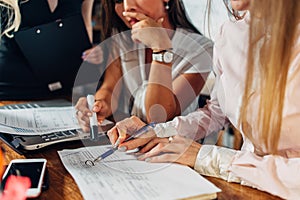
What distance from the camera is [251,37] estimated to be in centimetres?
93

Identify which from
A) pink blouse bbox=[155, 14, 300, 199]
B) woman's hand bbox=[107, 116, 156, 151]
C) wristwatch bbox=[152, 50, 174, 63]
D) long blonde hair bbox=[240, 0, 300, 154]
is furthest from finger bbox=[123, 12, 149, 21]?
long blonde hair bbox=[240, 0, 300, 154]

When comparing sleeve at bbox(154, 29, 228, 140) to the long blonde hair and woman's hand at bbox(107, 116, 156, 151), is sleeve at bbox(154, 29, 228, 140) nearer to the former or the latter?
woman's hand at bbox(107, 116, 156, 151)

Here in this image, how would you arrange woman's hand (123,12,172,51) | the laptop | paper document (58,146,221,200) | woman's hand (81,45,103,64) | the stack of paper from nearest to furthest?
paper document (58,146,221,200) < the laptop < the stack of paper < woman's hand (123,12,172,51) < woman's hand (81,45,103,64)

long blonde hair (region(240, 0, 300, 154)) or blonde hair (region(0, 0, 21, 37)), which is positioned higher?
blonde hair (region(0, 0, 21, 37))

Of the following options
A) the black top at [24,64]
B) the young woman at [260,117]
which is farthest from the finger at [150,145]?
the black top at [24,64]

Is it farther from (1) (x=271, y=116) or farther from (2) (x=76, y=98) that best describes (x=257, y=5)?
(2) (x=76, y=98)

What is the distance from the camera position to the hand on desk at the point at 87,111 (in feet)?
4.01

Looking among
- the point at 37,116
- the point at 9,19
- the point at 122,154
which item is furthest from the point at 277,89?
the point at 9,19

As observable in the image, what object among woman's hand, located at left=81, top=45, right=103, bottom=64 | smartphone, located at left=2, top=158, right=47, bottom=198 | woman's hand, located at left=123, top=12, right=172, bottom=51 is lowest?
smartphone, located at left=2, top=158, right=47, bottom=198

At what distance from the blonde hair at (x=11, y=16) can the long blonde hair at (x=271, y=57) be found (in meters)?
0.88

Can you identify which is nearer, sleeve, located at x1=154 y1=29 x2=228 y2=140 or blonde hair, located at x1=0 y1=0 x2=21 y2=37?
sleeve, located at x1=154 y1=29 x2=228 y2=140

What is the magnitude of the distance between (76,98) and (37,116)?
177 mm

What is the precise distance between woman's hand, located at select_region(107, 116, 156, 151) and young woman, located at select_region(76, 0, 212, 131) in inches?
6.7

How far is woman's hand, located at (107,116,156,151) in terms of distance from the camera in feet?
3.41
